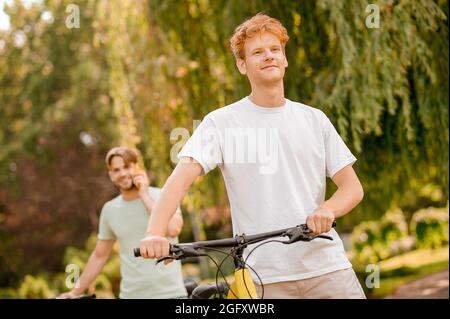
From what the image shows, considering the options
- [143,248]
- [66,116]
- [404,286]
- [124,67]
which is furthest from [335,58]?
[66,116]

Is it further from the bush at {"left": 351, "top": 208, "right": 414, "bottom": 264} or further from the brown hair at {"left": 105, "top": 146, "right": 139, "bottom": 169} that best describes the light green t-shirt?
the bush at {"left": 351, "top": 208, "right": 414, "bottom": 264}

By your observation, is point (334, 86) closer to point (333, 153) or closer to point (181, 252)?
point (333, 153)

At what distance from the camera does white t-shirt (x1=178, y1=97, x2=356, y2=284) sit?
2.95 m

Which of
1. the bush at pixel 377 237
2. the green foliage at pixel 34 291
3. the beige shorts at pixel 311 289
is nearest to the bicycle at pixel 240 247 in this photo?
the beige shorts at pixel 311 289

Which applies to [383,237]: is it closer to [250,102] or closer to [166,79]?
[166,79]

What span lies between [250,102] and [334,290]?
81 centimetres

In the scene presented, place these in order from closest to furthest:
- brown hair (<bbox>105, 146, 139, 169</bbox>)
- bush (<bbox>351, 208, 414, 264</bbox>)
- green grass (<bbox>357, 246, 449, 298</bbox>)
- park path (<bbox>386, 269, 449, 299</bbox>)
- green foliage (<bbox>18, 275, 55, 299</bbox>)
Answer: brown hair (<bbox>105, 146, 139, 169</bbox>) → park path (<bbox>386, 269, 449, 299</bbox>) → green grass (<bbox>357, 246, 449, 298</bbox>) → green foliage (<bbox>18, 275, 55, 299</bbox>) → bush (<bbox>351, 208, 414, 264</bbox>)

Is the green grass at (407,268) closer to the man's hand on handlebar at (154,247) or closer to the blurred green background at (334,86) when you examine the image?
the blurred green background at (334,86)

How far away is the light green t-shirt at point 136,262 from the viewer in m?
5.11

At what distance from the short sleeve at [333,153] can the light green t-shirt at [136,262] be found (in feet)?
6.88

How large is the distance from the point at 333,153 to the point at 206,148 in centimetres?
52

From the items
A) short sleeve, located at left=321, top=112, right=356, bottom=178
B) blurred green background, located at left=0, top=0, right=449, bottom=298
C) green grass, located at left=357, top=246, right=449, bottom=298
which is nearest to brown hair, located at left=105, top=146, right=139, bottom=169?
blurred green background, located at left=0, top=0, right=449, bottom=298

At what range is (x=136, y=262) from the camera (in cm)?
517

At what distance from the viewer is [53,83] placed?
77.7 ft
